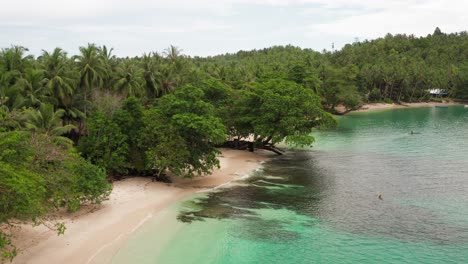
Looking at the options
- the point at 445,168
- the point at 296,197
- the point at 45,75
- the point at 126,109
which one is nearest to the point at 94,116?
the point at 126,109

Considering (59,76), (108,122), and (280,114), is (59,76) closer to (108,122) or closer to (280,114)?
(108,122)

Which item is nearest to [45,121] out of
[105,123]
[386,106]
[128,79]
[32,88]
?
[105,123]

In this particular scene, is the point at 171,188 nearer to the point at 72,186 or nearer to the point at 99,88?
the point at 72,186

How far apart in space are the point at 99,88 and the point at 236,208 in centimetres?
2916

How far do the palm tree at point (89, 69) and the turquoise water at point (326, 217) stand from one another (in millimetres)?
24354

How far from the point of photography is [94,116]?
41.7 meters

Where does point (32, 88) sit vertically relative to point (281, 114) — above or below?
above

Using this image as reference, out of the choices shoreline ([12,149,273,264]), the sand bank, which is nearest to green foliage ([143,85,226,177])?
shoreline ([12,149,273,264])

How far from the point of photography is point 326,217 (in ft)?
113

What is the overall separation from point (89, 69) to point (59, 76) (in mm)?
5029

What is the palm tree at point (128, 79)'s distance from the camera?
59500 mm

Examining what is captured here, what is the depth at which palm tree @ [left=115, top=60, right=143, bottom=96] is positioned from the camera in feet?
A: 195

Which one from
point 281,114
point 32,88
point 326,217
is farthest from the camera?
point 281,114


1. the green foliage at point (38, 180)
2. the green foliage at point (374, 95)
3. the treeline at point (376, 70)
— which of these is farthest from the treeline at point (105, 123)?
the green foliage at point (374, 95)
